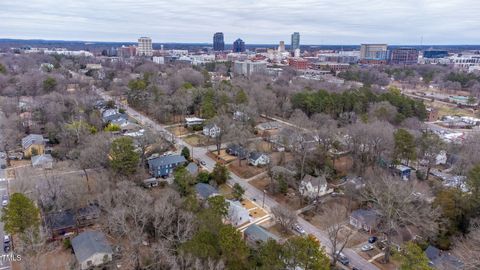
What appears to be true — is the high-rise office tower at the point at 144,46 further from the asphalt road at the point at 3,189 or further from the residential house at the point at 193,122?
the asphalt road at the point at 3,189

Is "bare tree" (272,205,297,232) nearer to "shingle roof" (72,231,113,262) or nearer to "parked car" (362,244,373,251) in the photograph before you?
"parked car" (362,244,373,251)

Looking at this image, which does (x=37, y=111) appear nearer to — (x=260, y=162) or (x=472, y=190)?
(x=260, y=162)

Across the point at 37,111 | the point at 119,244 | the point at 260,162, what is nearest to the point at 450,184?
the point at 260,162

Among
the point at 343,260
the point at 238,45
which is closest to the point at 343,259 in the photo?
the point at 343,260

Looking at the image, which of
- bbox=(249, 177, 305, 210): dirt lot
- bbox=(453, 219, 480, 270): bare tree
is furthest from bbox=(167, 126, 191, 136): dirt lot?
bbox=(453, 219, 480, 270): bare tree

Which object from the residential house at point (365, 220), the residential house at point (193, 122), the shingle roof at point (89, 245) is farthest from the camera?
the residential house at point (193, 122)

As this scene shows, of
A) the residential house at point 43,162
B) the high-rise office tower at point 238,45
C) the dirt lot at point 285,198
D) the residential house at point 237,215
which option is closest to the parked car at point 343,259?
the dirt lot at point 285,198
